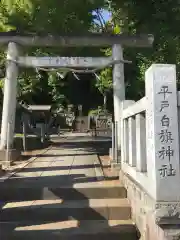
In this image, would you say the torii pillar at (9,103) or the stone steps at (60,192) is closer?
the stone steps at (60,192)

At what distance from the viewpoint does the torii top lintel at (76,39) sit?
35.8ft

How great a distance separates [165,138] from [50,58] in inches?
302

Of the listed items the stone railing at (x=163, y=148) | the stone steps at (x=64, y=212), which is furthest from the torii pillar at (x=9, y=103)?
the stone railing at (x=163, y=148)

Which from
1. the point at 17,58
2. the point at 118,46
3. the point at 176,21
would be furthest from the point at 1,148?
the point at 176,21

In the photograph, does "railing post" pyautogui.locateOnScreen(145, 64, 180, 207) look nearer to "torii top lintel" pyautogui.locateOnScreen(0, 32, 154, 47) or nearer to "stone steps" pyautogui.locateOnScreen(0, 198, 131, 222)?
"stone steps" pyautogui.locateOnScreen(0, 198, 131, 222)

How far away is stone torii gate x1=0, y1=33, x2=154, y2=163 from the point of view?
10.9m

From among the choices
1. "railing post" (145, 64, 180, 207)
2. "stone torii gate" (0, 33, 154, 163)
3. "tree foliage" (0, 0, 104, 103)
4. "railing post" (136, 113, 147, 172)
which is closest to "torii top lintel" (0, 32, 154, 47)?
"stone torii gate" (0, 33, 154, 163)

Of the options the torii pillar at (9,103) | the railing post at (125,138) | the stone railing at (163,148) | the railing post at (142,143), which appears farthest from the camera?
the torii pillar at (9,103)

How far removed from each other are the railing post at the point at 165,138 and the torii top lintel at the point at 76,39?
23.1 ft

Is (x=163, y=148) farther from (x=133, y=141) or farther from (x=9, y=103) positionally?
(x=9, y=103)

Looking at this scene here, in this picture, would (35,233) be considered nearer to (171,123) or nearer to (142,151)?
(142,151)

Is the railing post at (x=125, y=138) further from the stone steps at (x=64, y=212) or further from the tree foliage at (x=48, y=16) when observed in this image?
the tree foliage at (x=48, y=16)

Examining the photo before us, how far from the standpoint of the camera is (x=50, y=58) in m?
11.2

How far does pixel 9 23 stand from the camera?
1135 cm
